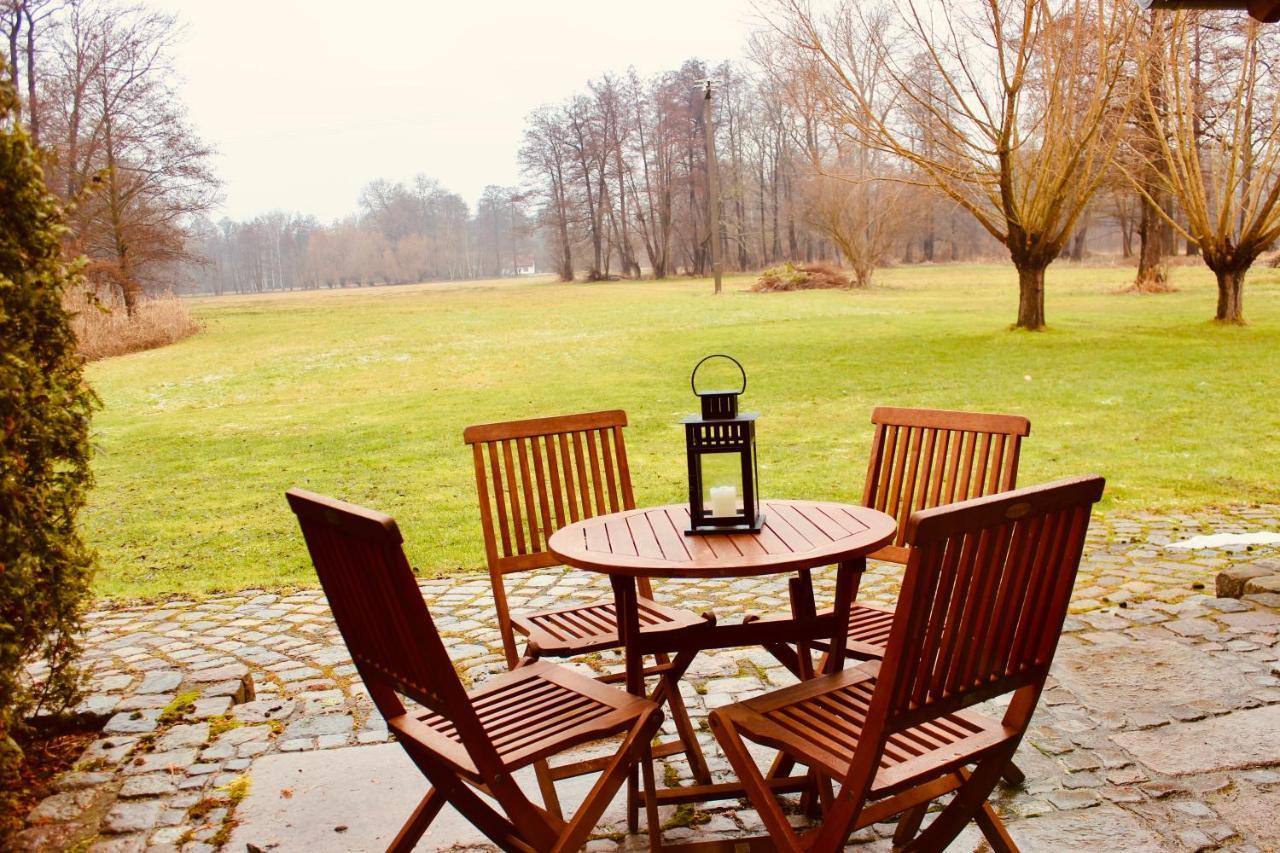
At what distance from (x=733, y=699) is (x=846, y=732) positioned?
58.6 inches

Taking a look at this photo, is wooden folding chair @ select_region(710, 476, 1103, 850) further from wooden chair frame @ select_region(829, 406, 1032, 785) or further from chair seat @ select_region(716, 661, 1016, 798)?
wooden chair frame @ select_region(829, 406, 1032, 785)

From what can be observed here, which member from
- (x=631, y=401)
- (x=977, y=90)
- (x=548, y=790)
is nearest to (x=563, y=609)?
(x=548, y=790)

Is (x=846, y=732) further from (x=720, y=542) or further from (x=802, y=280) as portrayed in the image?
(x=802, y=280)

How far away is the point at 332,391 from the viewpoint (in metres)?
16.8

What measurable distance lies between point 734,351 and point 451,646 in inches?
551

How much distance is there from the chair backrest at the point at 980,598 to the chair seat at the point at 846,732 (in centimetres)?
16

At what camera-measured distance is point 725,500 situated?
10.4 ft

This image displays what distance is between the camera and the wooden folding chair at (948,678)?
2.10 meters

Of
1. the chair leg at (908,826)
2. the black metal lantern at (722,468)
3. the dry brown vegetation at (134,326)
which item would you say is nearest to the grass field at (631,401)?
the dry brown vegetation at (134,326)

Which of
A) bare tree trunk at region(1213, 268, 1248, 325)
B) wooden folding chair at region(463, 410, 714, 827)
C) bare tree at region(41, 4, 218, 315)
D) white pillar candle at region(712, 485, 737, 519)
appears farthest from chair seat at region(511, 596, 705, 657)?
bare tree at region(41, 4, 218, 315)

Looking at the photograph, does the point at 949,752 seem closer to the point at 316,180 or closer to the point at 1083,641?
the point at 1083,641

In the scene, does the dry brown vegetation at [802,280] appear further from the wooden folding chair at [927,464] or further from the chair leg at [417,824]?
the chair leg at [417,824]

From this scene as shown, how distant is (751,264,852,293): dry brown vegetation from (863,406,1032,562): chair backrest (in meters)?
29.9

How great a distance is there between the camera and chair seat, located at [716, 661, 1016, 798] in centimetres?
233
